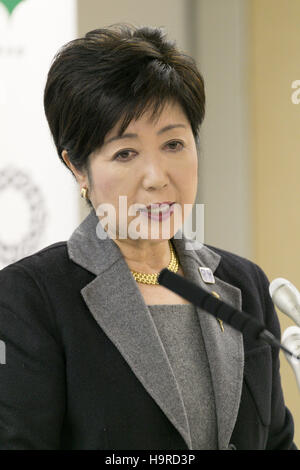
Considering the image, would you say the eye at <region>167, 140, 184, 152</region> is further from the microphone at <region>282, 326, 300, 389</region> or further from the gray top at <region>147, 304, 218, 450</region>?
the microphone at <region>282, 326, 300, 389</region>

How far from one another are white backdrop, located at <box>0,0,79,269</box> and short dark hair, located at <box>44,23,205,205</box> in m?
0.77

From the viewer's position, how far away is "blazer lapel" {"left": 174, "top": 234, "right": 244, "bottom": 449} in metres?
1.12

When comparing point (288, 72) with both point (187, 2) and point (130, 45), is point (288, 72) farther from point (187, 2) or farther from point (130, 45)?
point (130, 45)

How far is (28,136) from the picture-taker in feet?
6.59

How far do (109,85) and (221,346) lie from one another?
0.44 metres

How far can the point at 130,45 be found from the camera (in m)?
1.14

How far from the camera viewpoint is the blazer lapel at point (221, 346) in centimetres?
112

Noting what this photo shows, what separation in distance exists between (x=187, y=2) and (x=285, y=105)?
496 mm

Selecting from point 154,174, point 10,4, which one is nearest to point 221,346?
point 154,174

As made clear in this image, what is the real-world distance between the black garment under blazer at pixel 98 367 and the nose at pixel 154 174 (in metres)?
0.16

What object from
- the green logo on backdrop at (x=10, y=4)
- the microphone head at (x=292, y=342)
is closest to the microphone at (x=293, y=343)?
the microphone head at (x=292, y=342)

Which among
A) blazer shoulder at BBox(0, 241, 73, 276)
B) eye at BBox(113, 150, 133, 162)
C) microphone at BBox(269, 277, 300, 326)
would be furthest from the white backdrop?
microphone at BBox(269, 277, 300, 326)
